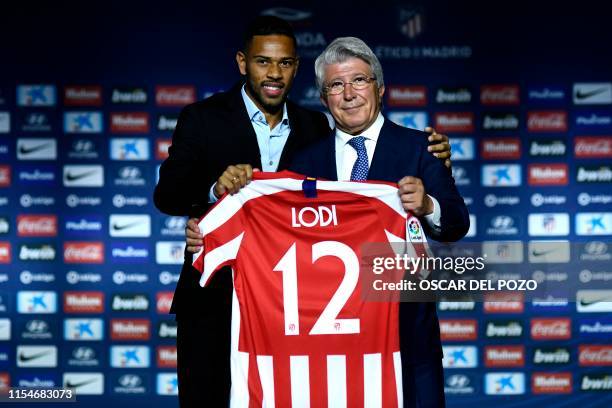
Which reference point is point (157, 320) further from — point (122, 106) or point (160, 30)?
point (160, 30)

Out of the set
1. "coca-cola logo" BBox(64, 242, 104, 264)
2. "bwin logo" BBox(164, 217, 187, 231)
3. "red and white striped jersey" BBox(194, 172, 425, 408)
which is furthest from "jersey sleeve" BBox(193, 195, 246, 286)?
"coca-cola logo" BBox(64, 242, 104, 264)

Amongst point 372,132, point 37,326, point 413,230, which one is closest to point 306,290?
point 413,230

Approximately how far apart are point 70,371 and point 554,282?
2578mm

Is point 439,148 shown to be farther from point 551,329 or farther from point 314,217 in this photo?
point 551,329

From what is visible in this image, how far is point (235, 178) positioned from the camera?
195 cm

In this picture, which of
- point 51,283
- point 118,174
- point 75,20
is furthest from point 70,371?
point 75,20

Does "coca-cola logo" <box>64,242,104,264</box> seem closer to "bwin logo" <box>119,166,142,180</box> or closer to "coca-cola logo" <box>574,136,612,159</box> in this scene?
"bwin logo" <box>119,166,142,180</box>

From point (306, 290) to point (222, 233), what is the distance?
0.26 meters

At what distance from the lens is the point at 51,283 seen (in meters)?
4.10

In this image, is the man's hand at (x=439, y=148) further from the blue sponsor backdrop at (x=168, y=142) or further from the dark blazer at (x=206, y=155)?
the blue sponsor backdrop at (x=168, y=142)

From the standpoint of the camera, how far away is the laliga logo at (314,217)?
1.98 metres

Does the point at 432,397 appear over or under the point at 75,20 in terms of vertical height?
under

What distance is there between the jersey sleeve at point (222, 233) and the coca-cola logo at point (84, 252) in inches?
88.8

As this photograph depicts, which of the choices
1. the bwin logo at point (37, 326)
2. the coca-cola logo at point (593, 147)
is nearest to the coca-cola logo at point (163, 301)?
the bwin logo at point (37, 326)
